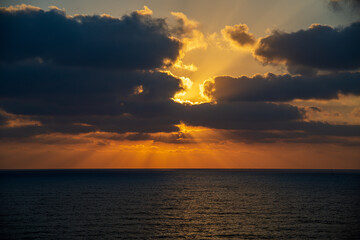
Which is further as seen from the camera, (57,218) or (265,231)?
(57,218)

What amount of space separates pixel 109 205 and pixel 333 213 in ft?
185

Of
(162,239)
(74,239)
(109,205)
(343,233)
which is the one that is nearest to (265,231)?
(343,233)

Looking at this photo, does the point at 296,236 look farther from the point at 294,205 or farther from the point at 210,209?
the point at 294,205

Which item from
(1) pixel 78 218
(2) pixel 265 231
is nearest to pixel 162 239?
(2) pixel 265 231

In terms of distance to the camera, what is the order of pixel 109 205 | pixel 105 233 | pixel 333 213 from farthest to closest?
pixel 109 205 < pixel 333 213 < pixel 105 233

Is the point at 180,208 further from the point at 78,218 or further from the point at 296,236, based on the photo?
the point at 296,236

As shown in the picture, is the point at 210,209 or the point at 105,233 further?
the point at 210,209

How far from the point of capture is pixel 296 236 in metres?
59.9

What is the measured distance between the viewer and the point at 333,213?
84.8 metres

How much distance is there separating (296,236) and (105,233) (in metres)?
31.8

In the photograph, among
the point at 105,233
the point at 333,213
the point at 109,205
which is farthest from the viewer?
the point at 109,205

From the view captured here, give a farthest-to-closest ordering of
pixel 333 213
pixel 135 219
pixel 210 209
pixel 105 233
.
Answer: pixel 210 209 < pixel 333 213 < pixel 135 219 < pixel 105 233

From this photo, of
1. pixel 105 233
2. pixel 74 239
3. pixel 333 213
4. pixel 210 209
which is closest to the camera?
pixel 74 239

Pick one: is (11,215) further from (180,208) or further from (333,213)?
(333,213)
